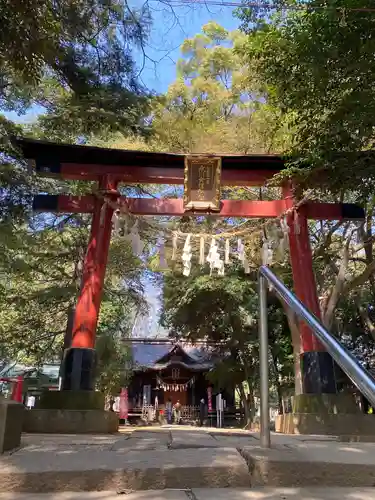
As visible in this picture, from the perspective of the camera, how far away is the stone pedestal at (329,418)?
18.5ft

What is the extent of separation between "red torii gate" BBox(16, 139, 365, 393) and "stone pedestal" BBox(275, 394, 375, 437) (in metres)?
0.45

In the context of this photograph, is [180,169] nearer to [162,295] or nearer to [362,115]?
[362,115]

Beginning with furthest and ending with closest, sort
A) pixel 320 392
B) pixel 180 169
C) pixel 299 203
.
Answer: pixel 180 169, pixel 299 203, pixel 320 392

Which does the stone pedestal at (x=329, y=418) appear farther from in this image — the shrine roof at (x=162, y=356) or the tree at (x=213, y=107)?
the shrine roof at (x=162, y=356)

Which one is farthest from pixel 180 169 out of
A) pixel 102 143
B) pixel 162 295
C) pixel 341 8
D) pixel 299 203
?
pixel 162 295

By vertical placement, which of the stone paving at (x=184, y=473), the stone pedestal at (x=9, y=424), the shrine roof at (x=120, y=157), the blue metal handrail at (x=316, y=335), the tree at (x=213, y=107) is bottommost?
the stone paving at (x=184, y=473)

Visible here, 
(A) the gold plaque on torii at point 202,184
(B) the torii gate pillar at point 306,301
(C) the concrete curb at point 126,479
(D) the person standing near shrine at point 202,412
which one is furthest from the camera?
(D) the person standing near shrine at point 202,412

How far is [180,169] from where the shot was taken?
8203 mm

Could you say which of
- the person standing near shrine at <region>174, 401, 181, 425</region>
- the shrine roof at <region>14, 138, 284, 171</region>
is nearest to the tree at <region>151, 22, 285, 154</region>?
the shrine roof at <region>14, 138, 284, 171</region>

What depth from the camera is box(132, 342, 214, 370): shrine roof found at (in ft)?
67.7

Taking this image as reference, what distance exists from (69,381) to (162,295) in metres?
9.35

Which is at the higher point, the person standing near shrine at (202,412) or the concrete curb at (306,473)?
the concrete curb at (306,473)

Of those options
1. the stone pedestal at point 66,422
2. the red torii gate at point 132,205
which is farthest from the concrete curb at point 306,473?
the red torii gate at point 132,205

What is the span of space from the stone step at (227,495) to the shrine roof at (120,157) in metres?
6.36
